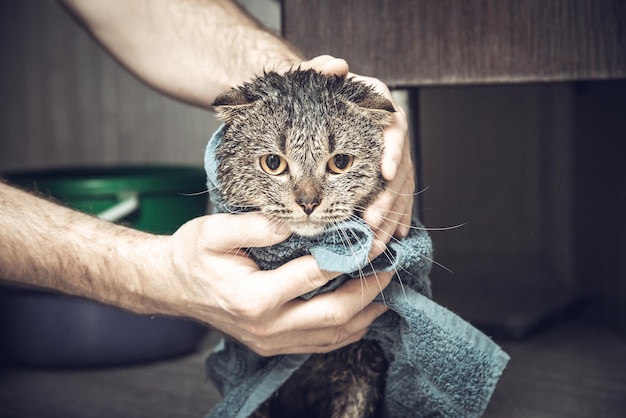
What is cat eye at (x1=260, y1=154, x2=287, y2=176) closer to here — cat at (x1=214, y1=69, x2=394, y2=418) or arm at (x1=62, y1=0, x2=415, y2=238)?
cat at (x1=214, y1=69, x2=394, y2=418)

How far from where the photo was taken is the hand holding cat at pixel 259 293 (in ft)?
3.28

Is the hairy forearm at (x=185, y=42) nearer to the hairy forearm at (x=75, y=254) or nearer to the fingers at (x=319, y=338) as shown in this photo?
the hairy forearm at (x=75, y=254)

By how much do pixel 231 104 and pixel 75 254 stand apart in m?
0.40

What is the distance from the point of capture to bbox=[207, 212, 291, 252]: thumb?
1.00 m

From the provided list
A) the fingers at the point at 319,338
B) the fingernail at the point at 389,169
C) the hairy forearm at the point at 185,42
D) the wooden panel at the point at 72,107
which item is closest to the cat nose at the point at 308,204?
the fingernail at the point at 389,169

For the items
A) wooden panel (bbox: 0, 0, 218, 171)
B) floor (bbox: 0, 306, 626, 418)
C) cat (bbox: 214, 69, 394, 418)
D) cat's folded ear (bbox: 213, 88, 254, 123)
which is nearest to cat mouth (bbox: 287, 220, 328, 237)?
cat (bbox: 214, 69, 394, 418)

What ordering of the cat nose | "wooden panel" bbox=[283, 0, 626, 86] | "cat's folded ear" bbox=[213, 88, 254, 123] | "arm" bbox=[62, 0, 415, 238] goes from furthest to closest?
1. "arm" bbox=[62, 0, 415, 238]
2. "wooden panel" bbox=[283, 0, 626, 86]
3. "cat's folded ear" bbox=[213, 88, 254, 123]
4. the cat nose

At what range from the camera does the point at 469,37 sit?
1.23 m

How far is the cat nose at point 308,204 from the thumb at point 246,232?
0.16ft

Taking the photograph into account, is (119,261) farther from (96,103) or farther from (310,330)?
(96,103)

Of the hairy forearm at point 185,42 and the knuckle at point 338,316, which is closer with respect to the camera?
the knuckle at point 338,316

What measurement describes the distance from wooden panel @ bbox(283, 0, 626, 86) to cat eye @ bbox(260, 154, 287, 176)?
33 cm

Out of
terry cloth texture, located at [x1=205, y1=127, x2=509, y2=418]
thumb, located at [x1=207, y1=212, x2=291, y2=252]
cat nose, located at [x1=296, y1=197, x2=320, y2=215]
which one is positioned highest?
cat nose, located at [x1=296, y1=197, x2=320, y2=215]

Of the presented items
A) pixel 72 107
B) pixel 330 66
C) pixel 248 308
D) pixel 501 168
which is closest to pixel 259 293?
pixel 248 308
